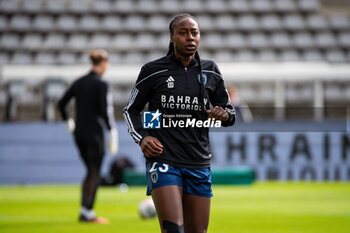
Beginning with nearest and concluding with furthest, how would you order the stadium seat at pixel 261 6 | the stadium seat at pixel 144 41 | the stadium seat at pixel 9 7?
1. the stadium seat at pixel 144 41
2. the stadium seat at pixel 261 6
3. the stadium seat at pixel 9 7

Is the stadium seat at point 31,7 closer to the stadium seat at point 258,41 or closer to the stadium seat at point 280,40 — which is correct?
the stadium seat at point 258,41

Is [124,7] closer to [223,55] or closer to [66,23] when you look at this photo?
[66,23]

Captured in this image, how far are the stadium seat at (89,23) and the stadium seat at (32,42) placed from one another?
1.75 metres

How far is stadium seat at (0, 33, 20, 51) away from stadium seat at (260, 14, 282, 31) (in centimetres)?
989

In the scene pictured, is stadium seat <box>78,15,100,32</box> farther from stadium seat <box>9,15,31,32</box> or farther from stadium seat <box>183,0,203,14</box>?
stadium seat <box>183,0,203,14</box>

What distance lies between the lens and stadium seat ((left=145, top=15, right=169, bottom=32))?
25.2 metres

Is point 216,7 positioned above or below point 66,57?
above

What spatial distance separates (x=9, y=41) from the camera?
25219mm

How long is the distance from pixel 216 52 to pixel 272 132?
10293 mm

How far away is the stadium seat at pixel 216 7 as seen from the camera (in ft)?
84.7

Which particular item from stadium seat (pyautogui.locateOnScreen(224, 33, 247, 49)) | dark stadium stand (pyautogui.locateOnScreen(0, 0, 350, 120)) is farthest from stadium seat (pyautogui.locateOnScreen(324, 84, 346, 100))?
stadium seat (pyautogui.locateOnScreen(224, 33, 247, 49))

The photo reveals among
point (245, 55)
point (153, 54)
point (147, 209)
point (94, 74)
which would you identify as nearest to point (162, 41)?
point (153, 54)

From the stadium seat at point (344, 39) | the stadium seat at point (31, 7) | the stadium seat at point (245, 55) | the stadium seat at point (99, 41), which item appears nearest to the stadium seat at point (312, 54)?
the stadium seat at point (344, 39)

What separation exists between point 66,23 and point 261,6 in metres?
7.96
